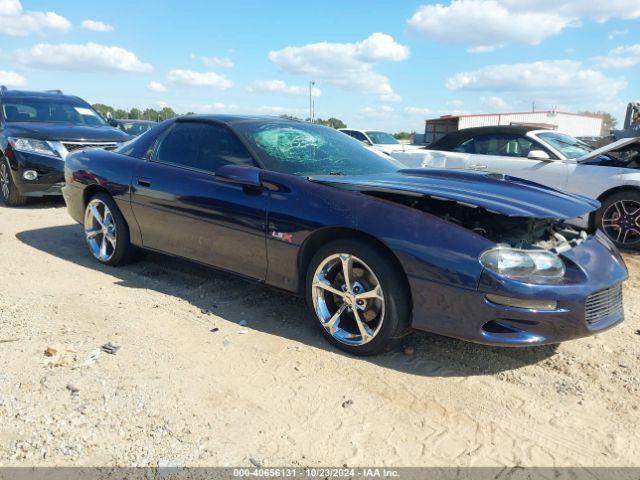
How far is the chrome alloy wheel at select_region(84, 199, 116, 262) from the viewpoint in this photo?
4855mm

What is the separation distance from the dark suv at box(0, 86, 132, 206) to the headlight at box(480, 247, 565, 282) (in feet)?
19.9

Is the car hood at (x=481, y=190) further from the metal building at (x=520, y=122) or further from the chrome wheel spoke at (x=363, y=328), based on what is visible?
the metal building at (x=520, y=122)

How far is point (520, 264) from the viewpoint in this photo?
278 cm

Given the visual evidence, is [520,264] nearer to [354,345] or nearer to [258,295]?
[354,345]

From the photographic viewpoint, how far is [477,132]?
7.80 meters

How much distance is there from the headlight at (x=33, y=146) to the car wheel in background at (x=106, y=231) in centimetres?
318

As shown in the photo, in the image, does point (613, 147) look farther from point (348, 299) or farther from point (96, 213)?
point (96, 213)

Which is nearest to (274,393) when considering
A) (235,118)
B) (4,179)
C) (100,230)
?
(235,118)

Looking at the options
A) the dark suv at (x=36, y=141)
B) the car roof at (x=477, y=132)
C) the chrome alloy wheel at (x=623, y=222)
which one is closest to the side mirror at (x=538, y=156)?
the car roof at (x=477, y=132)

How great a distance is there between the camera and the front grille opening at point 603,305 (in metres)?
2.87

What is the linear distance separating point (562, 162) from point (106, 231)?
5603 millimetres

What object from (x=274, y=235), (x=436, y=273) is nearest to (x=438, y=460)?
(x=436, y=273)

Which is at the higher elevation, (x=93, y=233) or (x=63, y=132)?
Result: (x=63, y=132)

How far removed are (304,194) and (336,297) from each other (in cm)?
70
